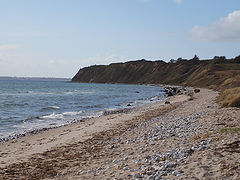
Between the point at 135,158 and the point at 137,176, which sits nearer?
the point at 137,176

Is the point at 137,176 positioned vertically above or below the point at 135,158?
above

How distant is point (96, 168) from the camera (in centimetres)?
805

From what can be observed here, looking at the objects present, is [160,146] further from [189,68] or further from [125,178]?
[189,68]

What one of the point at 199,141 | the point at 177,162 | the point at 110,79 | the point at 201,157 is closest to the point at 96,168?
the point at 177,162

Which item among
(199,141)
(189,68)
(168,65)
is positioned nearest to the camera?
(199,141)

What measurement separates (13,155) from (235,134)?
9138mm

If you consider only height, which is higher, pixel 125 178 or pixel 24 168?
→ pixel 125 178

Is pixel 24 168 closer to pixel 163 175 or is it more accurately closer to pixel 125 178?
pixel 125 178

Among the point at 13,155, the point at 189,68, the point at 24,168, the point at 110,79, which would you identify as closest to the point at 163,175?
the point at 24,168

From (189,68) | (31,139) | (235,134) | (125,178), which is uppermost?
(189,68)

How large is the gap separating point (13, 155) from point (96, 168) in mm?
5277

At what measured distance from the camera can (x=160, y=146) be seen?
377 inches

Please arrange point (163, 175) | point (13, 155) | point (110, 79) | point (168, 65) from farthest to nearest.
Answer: point (110, 79), point (168, 65), point (13, 155), point (163, 175)

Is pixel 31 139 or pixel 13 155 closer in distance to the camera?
pixel 13 155
